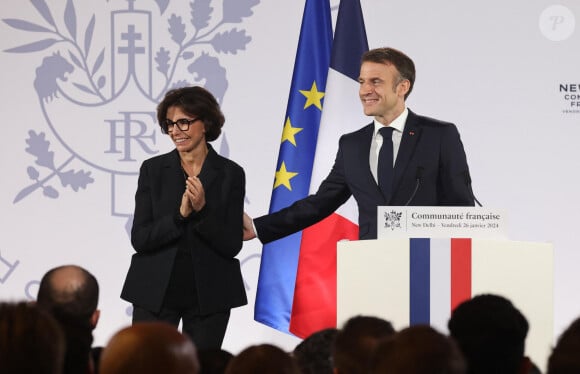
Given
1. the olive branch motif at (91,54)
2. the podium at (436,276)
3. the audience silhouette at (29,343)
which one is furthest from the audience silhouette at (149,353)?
the olive branch motif at (91,54)

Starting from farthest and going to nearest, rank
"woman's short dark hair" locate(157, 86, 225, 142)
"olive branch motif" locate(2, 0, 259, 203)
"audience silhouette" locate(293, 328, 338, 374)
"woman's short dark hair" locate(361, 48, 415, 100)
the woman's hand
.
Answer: "olive branch motif" locate(2, 0, 259, 203), "woman's short dark hair" locate(361, 48, 415, 100), "woman's short dark hair" locate(157, 86, 225, 142), the woman's hand, "audience silhouette" locate(293, 328, 338, 374)

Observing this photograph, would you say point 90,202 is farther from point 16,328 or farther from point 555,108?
point 16,328

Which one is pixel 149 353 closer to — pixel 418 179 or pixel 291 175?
pixel 418 179

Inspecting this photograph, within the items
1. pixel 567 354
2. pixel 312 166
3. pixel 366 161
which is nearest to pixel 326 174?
pixel 312 166

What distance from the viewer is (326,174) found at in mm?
6250

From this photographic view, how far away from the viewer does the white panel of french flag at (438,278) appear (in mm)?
4152

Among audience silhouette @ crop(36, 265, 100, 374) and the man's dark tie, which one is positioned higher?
the man's dark tie

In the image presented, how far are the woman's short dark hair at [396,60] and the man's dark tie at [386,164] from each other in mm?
293

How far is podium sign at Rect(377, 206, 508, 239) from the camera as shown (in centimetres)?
423

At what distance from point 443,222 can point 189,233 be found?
1.25 m

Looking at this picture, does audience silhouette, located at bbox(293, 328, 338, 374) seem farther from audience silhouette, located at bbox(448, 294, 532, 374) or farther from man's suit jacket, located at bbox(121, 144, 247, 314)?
man's suit jacket, located at bbox(121, 144, 247, 314)

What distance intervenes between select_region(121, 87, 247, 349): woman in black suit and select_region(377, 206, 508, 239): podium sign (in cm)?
95

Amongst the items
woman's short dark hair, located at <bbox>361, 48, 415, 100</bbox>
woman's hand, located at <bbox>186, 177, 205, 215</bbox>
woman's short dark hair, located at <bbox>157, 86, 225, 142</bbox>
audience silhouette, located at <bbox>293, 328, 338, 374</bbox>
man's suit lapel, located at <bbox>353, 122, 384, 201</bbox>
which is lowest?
audience silhouette, located at <bbox>293, 328, 338, 374</bbox>

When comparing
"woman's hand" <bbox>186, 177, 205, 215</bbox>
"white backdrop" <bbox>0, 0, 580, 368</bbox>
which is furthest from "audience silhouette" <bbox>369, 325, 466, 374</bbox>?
"white backdrop" <bbox>0, 0, 580, 368</bbox>
